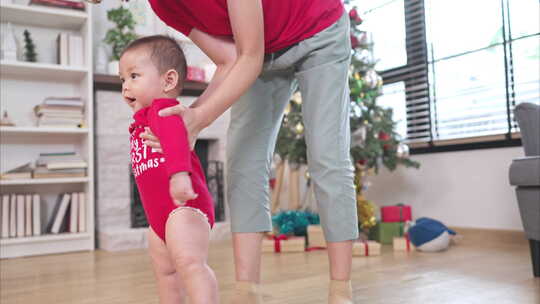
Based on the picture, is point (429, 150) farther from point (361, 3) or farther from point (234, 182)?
point (234, 182)

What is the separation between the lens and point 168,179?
35.4 inches

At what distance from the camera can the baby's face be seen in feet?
3.17

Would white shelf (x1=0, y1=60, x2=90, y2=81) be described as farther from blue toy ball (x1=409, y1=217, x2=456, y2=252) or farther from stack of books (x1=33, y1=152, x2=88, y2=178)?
blue toy ball (x1=409, y1=217, x2=456, y2=252)

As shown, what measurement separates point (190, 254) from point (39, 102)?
8.89ft

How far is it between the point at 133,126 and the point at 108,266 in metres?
1.48

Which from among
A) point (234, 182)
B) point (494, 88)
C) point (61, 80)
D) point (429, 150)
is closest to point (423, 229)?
point (429, 150)

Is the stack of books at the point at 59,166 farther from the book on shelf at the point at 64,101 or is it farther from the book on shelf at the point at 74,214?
the book on shelf at the point at 64,101

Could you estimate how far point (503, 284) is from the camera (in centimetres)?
154

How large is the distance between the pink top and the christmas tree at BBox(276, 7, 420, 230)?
4.99 ft

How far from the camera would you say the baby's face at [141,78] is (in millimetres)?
965

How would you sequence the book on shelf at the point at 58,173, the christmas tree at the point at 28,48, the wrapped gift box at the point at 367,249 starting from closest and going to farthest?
the wrapped gift box at the point at 367,249 → the book on shelf at the point at 58,173 → the christmas tree at the point at 28,48

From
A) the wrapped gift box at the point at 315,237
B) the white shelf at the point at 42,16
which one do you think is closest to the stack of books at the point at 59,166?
the white shelf at the point at 42,16

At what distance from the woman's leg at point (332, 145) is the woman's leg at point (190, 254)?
36 centimetres

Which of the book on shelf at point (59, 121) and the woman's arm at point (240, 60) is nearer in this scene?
the woman's arm at point (240, 60)
